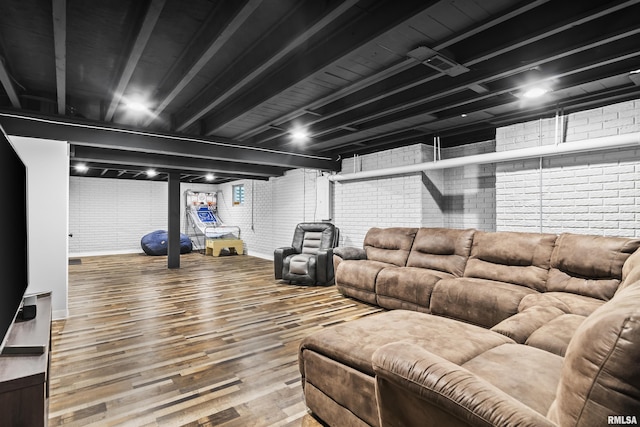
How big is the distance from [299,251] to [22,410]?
5003mm

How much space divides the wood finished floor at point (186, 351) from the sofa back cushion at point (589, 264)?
1.98m

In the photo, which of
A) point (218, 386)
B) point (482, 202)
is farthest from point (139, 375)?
point (482, 202)

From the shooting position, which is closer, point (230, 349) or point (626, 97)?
point (230, 349)

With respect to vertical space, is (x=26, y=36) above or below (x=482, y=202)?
above

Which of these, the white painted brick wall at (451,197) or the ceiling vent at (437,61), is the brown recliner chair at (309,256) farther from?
the ceiling vent at (437,61)

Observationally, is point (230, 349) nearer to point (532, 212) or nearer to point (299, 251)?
point (299, 251)

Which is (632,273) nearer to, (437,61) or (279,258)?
(437,61)

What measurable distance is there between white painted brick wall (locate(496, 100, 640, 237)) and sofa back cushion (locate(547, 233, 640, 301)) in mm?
743

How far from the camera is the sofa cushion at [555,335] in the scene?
1.76 metres

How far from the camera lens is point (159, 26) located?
7.36ft

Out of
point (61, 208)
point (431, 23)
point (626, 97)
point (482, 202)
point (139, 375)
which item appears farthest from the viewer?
point (482, 202)

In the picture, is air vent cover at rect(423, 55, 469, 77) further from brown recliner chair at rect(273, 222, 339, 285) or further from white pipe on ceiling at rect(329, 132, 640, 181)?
brown recliner chair at rect(273, 222, 339, 285)

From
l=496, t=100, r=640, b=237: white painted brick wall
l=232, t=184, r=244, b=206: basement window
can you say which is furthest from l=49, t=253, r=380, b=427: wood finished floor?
l=232, t=184, r=244, b=206: basement window

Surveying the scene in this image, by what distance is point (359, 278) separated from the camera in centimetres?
439
